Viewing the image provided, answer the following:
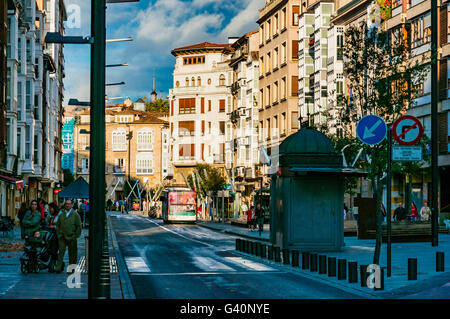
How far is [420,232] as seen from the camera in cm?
3275

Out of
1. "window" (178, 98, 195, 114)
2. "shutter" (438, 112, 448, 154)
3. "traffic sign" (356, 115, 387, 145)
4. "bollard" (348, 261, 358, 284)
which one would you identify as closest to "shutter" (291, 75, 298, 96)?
"shutter" (438, 112, 448, 154)

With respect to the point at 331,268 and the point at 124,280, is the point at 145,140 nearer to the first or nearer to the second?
the point at 331,268

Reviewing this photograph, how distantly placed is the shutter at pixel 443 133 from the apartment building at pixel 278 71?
2674cm

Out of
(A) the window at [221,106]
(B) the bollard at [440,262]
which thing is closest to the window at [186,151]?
(A) the window at [221,106]

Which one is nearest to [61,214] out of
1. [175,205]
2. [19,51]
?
[19,51]

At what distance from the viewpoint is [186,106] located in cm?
11288

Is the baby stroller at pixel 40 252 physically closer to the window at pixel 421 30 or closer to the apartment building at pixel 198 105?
the window at pixel 421 30

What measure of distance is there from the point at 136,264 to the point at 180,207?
41548 millimetres

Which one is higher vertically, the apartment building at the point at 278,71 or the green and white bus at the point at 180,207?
the apartment building at the point at 278,71

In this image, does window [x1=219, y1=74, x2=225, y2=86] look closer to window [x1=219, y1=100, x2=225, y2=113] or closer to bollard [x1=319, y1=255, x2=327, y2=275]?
window [x1=219, y1=100, x2=225, y2=113]

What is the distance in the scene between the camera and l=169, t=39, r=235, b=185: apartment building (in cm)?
10988

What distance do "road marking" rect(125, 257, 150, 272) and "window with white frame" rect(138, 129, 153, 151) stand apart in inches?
4537

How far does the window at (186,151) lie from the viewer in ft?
365
